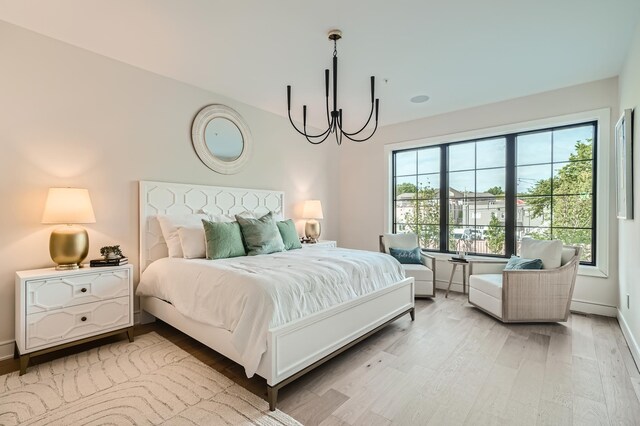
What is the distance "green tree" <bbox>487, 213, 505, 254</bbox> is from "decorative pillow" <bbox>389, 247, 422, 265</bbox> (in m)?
1.07

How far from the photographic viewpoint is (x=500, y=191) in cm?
437

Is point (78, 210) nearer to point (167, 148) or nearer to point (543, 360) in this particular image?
point (167, 148)

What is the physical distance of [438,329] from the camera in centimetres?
316

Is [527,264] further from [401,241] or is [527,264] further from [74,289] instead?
[74,289]

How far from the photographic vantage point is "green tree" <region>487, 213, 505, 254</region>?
4375 millimetres

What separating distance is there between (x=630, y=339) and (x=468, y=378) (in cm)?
174

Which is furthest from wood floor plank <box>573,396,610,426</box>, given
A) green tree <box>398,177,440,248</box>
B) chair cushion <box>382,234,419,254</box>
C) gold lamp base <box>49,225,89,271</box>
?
gold lamp base <box>49,225,89,271</box>

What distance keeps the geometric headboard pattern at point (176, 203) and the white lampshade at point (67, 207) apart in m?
0.64

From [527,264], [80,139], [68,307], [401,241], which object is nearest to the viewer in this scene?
[68,307]

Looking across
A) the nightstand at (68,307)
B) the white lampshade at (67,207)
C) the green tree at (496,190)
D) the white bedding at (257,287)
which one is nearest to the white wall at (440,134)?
the green tree at (496,190)

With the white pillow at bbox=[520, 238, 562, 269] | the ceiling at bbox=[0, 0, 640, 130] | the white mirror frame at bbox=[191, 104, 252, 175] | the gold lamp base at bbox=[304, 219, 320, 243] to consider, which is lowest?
the white pillow at bbox=[520, 238, 562, 269]

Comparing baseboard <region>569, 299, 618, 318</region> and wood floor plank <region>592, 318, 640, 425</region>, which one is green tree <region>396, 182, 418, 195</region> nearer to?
baseboard <region>569, 299, 618, 318</region>

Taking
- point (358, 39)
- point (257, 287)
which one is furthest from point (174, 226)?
point (358, 39)

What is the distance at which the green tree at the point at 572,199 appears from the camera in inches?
147
